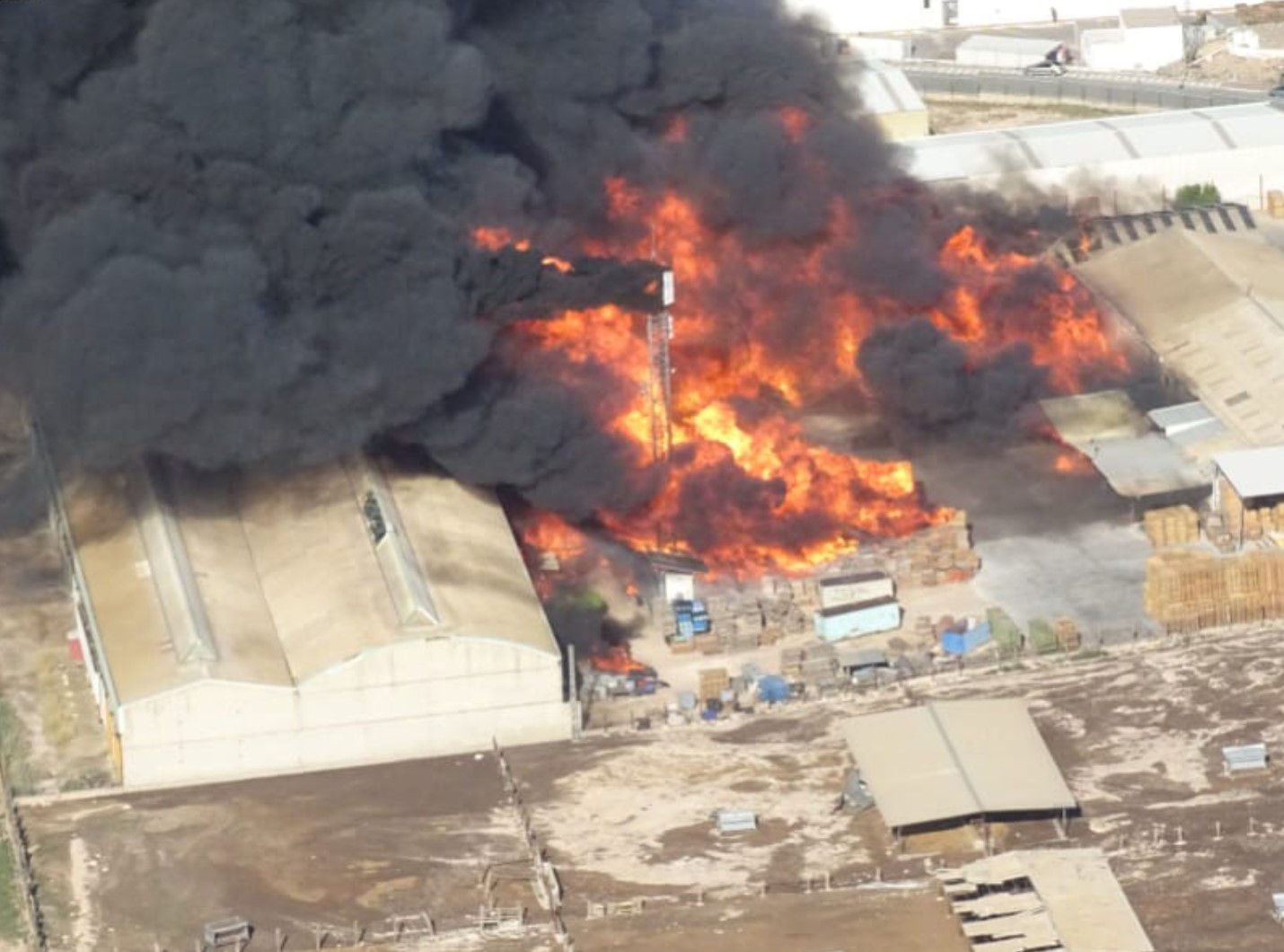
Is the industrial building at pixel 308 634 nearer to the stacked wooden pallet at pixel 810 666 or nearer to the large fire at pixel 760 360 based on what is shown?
the large fire at pixel 760 360

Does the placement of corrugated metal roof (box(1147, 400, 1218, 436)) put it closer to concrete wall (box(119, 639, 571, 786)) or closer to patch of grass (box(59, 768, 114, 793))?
concrete wall (box(119, 639, 571, 786))

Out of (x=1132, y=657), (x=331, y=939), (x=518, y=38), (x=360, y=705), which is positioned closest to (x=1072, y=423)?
(x=1132, y=657)

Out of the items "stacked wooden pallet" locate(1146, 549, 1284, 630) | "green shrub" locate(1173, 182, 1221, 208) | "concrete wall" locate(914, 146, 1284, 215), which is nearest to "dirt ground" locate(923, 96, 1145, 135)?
"concrete wall" locate(914, 146, 1284, 215)

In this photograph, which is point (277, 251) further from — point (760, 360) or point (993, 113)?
point (993, 113)

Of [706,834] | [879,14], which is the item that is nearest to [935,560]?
[706,834]

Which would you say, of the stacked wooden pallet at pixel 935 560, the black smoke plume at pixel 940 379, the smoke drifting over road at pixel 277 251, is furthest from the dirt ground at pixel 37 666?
the black smoke plume at pixel 940 379

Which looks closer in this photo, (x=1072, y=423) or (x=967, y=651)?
(x=967, y=651)

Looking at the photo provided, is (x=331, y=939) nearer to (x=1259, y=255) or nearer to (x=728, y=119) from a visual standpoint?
(x=728, y=119)
